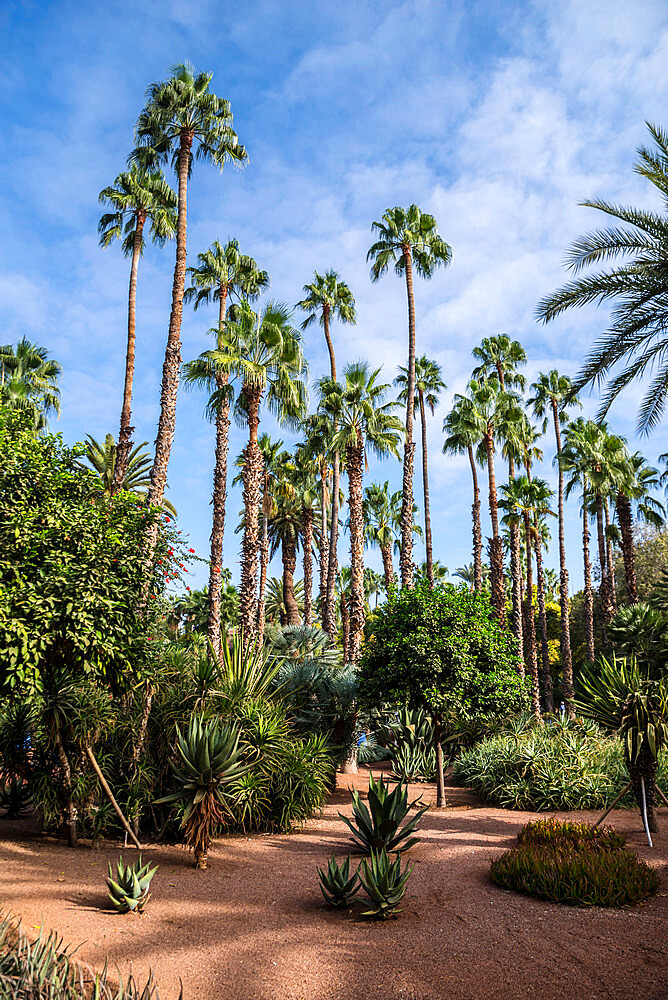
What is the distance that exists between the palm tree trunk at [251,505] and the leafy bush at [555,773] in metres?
9.13

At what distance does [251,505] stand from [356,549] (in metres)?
5.19

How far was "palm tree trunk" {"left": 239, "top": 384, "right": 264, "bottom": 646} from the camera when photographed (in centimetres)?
2144

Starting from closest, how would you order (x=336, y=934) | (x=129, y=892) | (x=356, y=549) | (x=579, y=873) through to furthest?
1. (x=336, y=934)
2. (x=129, y=892)
3. (x=579, y=873)
4. (x=356, y=549)

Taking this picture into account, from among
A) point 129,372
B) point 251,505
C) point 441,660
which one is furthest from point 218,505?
point 441,660

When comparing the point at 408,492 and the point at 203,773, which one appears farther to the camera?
the point at 408,492

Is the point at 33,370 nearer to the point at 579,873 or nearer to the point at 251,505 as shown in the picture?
the point at 251,505

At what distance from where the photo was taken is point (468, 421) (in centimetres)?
3150

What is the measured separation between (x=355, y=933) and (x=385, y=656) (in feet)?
25.3

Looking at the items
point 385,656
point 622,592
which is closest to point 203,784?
point 385,656

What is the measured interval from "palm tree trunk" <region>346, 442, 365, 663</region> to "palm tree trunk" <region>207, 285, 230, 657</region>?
193 inches

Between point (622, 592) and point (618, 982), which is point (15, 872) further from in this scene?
point (622, 592)

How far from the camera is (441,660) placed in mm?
13320

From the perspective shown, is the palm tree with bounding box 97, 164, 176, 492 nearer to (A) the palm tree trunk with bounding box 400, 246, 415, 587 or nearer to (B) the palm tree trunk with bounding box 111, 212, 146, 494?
(B) the palm tree trunk with bounding box 111, 212, 146, 494

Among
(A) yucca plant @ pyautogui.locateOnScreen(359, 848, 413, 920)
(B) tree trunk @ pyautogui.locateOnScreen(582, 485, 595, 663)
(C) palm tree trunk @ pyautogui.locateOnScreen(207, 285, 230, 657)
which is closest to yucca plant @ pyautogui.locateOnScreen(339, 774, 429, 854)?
(A) yucca plant @ pyautogui.locateOnScreen(359, 848, 413, 920)
